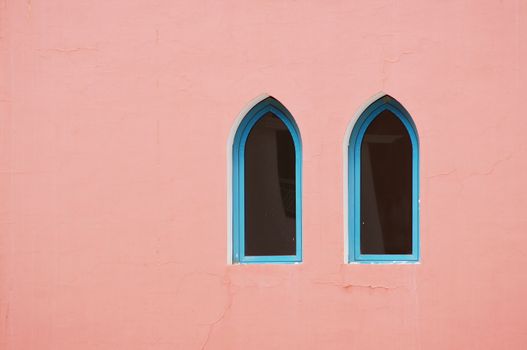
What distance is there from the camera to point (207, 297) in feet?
20.8

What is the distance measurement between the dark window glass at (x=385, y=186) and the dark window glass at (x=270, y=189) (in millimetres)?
498

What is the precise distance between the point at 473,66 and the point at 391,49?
544mm

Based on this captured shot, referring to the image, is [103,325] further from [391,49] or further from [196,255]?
[391,49]

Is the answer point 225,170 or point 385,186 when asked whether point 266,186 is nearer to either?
point 225,170

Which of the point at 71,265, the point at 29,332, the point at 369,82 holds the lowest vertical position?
the point at 29,332

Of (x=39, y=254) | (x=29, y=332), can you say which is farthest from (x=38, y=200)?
(x=29, y=332)

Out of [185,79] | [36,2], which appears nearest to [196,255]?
[185,79]

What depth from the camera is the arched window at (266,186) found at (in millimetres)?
6484

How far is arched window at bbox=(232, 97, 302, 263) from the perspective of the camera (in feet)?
21.3

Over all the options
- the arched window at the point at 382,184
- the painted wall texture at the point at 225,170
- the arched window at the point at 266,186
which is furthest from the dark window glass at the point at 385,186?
the arched window at the point at 266,186

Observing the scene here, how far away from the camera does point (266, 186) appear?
21.4 ft

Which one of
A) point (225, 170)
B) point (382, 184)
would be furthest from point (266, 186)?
point (382, 184)

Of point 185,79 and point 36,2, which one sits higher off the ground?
point 36,2

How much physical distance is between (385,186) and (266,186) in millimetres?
815
